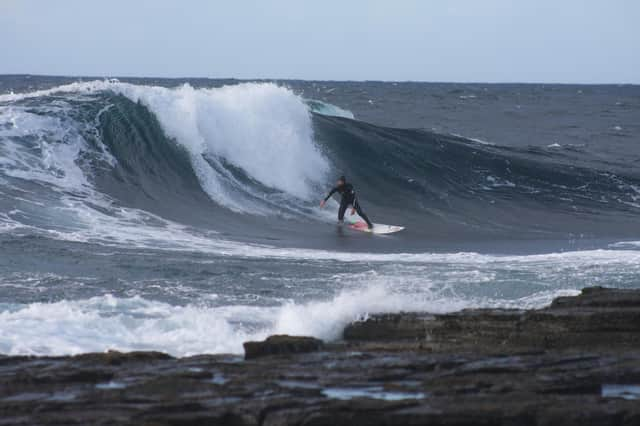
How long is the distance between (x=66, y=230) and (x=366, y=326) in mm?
7851

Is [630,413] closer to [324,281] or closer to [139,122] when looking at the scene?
[324,281]

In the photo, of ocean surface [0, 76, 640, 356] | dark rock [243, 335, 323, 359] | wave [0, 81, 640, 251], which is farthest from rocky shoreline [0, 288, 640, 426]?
wave [0, 81, 640, 251]

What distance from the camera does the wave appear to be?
17.6 metres

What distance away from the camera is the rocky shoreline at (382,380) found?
577cm

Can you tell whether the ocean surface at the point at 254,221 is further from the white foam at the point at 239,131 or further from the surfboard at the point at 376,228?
the surfboard at the point at 376,228

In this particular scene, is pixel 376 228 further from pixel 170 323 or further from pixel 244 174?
pixel 170 323

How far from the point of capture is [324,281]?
12.6 m

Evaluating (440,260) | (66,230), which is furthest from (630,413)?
(66,230)

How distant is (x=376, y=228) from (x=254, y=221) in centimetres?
213

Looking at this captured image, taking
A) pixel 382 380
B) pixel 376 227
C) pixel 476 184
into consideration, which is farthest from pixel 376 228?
pixel 382 380

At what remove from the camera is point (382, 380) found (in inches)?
257

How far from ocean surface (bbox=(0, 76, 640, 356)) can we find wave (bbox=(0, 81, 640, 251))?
58 mm

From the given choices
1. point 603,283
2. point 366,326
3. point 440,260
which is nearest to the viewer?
point 366,326

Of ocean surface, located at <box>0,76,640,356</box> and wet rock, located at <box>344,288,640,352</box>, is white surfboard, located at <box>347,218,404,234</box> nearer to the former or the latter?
ocean surface, located at <box>0,76,640,356</box>
